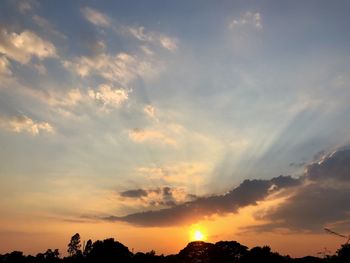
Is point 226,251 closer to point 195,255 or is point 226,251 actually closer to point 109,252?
point 195,255

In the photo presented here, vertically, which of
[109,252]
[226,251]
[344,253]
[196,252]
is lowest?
[344,253]

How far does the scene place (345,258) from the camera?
97.2 feet

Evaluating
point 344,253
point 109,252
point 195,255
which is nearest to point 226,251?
point 195,255

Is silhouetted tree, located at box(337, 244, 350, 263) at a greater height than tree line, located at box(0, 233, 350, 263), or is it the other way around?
tree line, located at box(0, 233, 350, 263)

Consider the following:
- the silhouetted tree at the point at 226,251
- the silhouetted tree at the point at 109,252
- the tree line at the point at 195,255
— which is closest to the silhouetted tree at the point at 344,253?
the tree line at the point at 195,255

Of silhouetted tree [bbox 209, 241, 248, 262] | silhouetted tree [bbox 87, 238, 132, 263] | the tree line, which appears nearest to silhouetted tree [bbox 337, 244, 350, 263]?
the tree line

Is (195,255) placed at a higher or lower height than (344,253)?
higher

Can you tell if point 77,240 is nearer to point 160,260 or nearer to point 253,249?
point 160,260

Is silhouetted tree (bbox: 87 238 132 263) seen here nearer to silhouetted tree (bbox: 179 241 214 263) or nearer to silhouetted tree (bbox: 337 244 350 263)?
silhouetted tree (bbox: 179 241 214 263)

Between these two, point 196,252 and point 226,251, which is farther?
point 196,252

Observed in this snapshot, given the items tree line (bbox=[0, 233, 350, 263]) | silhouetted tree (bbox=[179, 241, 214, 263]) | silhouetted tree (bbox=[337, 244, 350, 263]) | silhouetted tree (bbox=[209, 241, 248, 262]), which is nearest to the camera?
silhouetted tree (bbox=[337, 244, 350, 263])

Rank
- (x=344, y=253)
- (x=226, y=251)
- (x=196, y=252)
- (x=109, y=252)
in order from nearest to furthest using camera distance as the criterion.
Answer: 1. (x=344, y=253)
2. (x=109, y=252)
3. (x=226, y=251)
4. (x=196, y=252)

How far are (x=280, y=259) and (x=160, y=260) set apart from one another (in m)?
39.4

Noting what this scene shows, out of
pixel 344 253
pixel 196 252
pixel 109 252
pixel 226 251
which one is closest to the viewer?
pixel 344 253
